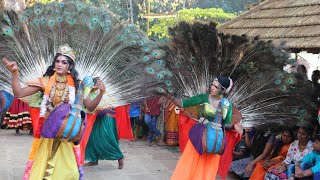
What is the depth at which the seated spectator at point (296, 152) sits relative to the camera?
262 inches

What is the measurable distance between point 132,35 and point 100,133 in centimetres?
226

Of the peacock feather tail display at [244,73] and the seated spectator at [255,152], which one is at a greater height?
the peacock feather tail display at [244,73]

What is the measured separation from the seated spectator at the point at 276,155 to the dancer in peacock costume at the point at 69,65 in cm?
195

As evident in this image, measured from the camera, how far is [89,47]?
6.42 m

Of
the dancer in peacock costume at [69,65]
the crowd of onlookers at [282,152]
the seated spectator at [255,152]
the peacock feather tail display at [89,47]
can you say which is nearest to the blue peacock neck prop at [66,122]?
the dancer in peacock costume at [69,65]

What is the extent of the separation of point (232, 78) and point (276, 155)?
1.61 meters

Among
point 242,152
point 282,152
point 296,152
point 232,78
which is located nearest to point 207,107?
point 232,78

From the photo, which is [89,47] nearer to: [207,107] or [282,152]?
[207,107]

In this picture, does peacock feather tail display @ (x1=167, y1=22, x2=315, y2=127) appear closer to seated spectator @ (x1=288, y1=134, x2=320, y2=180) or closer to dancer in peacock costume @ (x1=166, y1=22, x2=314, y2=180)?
dancer in peacock costume @ (x1=166, y1=22, x2=314, y2=180)

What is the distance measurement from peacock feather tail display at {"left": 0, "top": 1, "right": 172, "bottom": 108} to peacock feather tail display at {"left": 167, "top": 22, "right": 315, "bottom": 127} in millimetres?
268

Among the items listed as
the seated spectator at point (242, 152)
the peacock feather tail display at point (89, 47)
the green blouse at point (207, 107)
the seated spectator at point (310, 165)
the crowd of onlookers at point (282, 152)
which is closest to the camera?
the green blouse at point (207, 107)

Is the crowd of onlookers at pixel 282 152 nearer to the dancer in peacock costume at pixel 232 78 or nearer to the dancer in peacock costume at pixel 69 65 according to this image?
the dancer in peacock costume at pixel 232 78

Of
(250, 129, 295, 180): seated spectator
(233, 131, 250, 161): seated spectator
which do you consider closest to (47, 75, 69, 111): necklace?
(250, 129, 295, 180): seated spectator

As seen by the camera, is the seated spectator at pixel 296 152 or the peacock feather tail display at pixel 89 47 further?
the seated spectator at pixel 296 152
